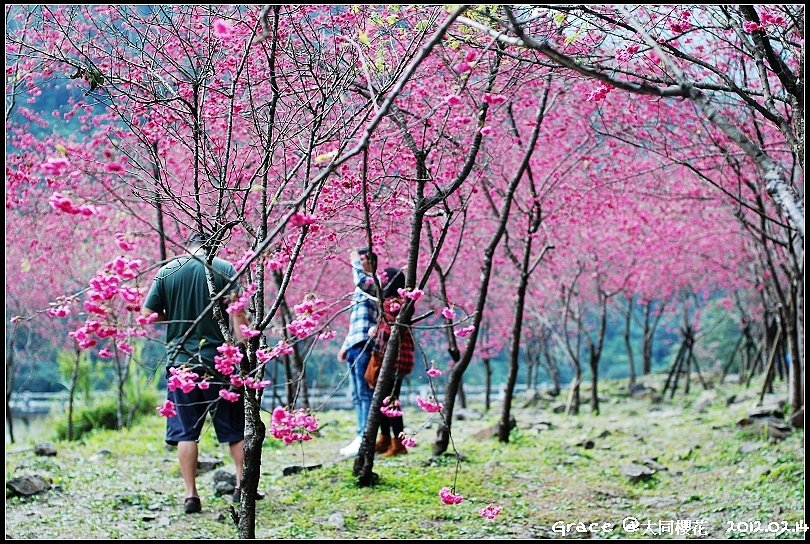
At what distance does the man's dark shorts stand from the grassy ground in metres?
0.48

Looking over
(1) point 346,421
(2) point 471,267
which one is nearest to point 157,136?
(1) point 346,421

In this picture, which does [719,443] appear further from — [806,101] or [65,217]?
[65,217]

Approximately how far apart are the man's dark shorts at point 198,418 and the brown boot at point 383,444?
1.99m

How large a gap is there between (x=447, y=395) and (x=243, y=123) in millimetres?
3223

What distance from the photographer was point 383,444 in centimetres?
676

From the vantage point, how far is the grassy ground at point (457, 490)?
465 centimetres

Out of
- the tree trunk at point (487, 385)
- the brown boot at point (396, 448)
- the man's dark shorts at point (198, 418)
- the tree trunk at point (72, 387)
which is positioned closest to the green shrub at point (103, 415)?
the tree trunk at point (72, 387)

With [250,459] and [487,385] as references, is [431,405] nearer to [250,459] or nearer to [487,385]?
[250,459]

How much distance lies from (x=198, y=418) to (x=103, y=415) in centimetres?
794

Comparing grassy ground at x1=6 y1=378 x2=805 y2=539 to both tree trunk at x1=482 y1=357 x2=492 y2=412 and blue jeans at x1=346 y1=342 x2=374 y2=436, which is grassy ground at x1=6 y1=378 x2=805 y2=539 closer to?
blue jeans at x1=346 y1=342 x2=374 y2=436

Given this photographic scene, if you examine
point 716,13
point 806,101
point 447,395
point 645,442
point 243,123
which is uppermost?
point 716,13

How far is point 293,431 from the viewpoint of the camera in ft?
11.3

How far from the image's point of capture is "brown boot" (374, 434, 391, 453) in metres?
6.73

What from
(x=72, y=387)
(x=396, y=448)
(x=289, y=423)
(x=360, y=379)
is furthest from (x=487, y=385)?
(x=289, y=423)
